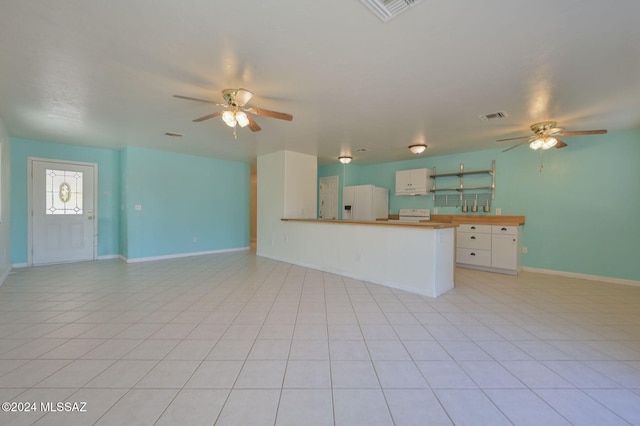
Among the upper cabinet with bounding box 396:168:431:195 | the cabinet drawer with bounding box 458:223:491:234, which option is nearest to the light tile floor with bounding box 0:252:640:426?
the cabinet drawer with bounding box 458:223:491:234

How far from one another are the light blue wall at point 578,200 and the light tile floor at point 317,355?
0.84m

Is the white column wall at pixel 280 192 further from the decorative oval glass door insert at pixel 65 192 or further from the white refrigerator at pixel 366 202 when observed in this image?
the decorative oval glass door insert at pixel 65 192

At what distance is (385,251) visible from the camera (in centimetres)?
402

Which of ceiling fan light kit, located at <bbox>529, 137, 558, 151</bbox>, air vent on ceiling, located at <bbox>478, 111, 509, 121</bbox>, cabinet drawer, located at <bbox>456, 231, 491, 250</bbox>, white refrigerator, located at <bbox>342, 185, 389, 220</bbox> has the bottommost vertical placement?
cabinet drawer, located at <bbox>456, 231, 491, 250</bbox>

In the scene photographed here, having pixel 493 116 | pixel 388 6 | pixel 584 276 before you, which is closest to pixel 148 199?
pixel 388 6

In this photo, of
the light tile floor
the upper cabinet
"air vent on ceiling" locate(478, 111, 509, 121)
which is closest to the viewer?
the light tile floor

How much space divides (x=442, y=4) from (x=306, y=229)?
412 cm

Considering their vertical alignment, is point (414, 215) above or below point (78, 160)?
below

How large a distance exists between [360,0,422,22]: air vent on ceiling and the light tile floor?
245 centimetres

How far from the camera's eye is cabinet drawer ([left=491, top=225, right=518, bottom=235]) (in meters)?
4.68

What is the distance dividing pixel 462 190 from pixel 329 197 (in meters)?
3.53

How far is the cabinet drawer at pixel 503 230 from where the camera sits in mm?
4681

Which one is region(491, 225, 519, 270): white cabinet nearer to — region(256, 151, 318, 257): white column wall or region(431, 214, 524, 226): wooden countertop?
region(431, 214, 524, 226): wooden countertop

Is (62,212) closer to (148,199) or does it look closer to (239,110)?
(148,199)
